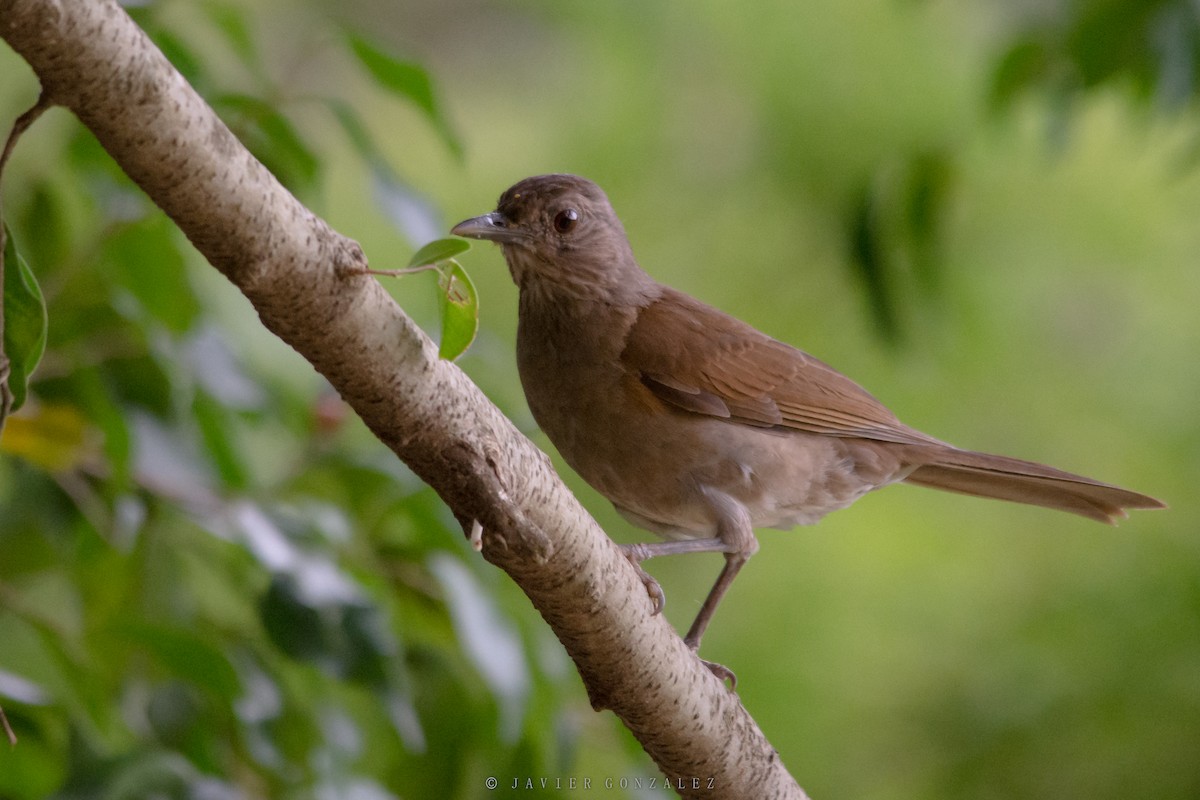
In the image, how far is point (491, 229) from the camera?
3461 millimetres

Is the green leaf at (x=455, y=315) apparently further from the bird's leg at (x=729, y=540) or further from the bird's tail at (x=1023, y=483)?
the bird's tail at (x=1023, y=483)

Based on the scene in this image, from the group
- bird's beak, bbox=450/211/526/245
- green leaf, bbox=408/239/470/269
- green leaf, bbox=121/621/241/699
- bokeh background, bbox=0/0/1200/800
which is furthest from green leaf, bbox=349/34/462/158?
green leaf, bbox=121/621/241/699

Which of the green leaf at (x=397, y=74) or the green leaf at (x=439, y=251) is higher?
the green leaf at (x=397, y=74)

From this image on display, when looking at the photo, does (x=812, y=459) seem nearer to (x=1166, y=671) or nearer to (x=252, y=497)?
(x=252, y=497)

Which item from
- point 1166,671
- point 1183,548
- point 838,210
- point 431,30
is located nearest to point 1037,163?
point 838,210

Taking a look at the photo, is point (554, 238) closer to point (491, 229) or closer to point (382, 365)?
point (491, 229)

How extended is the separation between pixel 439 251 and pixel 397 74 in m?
1.01

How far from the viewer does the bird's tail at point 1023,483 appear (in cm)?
347

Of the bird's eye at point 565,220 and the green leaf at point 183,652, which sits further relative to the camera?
the bird's eye at point 565,220

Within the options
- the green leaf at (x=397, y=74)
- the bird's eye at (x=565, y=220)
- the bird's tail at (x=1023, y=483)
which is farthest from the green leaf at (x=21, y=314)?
the bird's tail at (x=1023, y=483)

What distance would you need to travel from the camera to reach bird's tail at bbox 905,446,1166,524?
11.4 feet

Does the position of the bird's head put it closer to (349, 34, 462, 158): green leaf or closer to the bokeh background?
the bokeh background

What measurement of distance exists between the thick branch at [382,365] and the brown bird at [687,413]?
49 cm

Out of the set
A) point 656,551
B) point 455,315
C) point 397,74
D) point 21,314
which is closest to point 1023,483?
point 656,551
